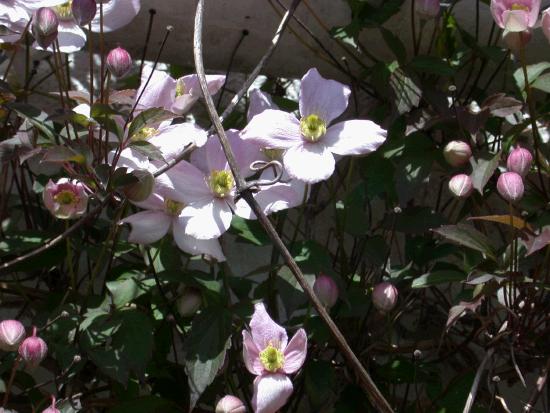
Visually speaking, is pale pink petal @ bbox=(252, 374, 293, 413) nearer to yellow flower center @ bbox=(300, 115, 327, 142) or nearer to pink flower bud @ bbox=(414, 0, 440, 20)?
yellow flower center @ bbox=(300, 115, 327, 142)

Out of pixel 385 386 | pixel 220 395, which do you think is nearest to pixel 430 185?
pixel 385 386

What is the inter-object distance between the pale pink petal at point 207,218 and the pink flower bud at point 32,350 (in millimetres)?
216

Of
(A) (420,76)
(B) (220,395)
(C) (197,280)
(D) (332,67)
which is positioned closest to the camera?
(C) (197,280)

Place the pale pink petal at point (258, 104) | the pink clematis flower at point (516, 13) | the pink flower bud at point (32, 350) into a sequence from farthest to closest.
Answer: the pale pink petal at point (258, 104) < the pink clematis flower at point (516, 13) < the pink flower bud at point (32, 350)

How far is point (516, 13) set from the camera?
1352mm

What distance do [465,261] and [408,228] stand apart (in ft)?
0.42

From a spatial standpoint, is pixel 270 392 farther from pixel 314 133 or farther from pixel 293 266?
pixel 314 133

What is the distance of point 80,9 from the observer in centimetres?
131

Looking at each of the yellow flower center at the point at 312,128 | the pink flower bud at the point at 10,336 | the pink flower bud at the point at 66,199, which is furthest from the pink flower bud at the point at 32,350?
the yellow flower center at the point at 312,128

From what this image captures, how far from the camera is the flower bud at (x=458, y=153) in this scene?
1.47m

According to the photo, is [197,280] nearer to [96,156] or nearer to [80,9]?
[96,156]

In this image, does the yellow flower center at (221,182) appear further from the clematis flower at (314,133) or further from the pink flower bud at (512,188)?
the pink flower bud at (512,188)

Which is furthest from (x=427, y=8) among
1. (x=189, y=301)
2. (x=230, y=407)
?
(x=230, y=407)

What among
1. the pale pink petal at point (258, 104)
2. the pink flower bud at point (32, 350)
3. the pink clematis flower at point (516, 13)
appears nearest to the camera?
the pink flower bud at point (32, 350)
